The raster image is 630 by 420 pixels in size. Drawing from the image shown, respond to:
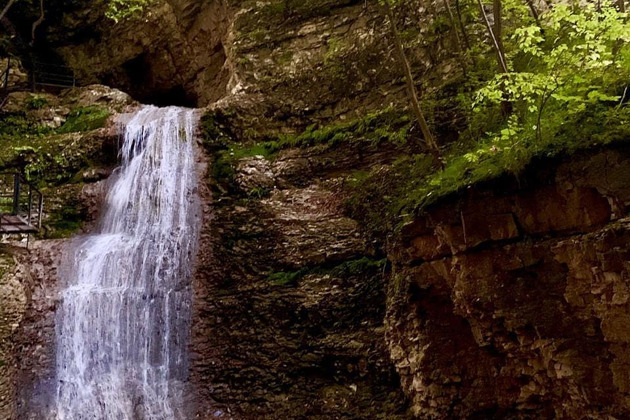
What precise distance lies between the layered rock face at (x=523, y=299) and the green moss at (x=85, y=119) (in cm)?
1237

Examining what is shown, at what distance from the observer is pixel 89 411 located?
28.8 feet

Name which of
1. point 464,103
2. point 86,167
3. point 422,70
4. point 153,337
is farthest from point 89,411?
point 422,70

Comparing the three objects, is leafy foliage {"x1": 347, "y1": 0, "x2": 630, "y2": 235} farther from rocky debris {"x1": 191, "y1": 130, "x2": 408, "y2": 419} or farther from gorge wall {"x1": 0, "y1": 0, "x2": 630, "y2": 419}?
rocky debris {"x1": 191, "y1": 130, "x2": 408, "y2": 419}

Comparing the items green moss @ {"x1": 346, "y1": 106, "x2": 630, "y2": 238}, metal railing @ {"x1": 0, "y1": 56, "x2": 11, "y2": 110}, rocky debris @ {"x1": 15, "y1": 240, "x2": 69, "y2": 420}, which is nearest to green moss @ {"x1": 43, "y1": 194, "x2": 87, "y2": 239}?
rocky debris @ {"x1": 15, "y1": 240, "x2": 69, "y2": 420}

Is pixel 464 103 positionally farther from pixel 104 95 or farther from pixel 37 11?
pixel 37 11

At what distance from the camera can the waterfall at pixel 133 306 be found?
891cm

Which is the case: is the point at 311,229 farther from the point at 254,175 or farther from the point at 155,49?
the point at 155,49

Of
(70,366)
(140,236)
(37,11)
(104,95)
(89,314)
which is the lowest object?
(70,366)

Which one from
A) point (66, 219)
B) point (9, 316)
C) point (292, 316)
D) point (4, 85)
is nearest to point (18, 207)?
point (66, 219)

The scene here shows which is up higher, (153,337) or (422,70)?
(422,70)

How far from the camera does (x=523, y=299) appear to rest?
549cm

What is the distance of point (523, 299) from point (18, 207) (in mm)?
10497

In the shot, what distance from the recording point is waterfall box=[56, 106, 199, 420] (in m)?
8.91

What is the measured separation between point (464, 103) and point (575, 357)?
6.68 meters
